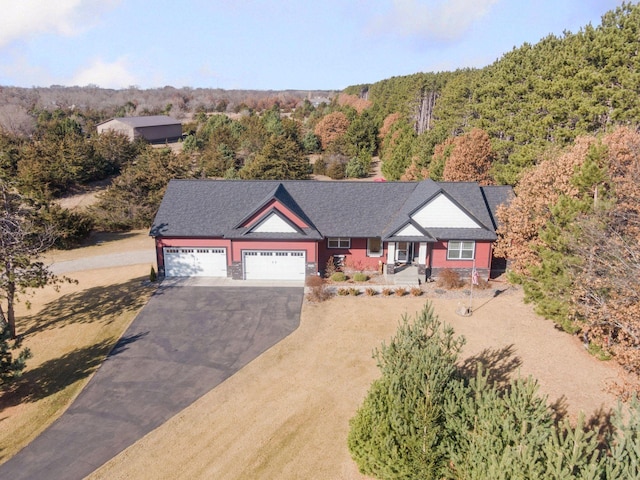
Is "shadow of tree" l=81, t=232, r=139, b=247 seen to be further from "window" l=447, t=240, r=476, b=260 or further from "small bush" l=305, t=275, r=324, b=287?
"window" l=447, t=240, r=476, b=260

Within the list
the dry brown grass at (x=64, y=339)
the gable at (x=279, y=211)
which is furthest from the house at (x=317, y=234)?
the dry brown grass at (x=64, y=339)

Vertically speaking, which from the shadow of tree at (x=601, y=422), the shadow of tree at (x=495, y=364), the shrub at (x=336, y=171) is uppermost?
the shrub at (x=336, y=171)

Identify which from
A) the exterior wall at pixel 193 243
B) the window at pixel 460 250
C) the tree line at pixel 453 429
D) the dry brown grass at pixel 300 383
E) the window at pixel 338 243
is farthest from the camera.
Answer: the window at pixel 338 243

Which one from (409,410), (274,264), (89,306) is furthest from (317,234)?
(409,410)

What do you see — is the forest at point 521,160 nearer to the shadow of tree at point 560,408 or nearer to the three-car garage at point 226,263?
the shadow of tree at point 560,408

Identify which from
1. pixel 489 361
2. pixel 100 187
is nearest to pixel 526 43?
pixel 489 361

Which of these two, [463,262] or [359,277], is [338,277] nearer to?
[359,277]
